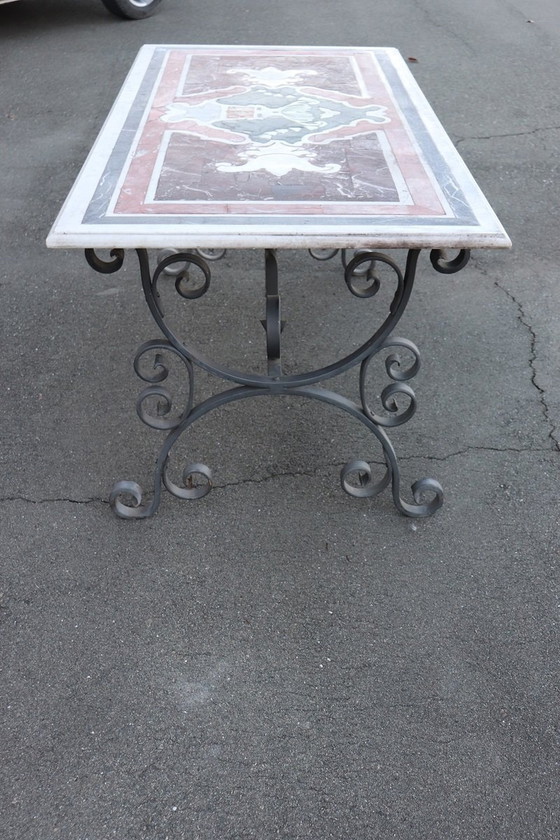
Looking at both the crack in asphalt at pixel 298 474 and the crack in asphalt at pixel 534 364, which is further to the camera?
the crack in asphalt at pixel 534 364

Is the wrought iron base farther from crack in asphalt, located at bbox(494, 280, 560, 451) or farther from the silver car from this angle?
the silver car

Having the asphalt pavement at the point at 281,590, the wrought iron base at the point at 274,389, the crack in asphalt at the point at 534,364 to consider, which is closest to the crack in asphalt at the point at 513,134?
the asphalt pavement at the point at 281,590

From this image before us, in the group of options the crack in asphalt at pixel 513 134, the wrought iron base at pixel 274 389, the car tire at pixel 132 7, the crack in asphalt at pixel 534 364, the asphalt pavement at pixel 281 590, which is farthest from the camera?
the car tire at pixel 132 7

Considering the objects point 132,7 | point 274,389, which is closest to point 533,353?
point 274,389

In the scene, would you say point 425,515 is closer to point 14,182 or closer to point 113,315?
point 113,315

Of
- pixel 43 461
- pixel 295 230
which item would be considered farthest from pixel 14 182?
pixel 295 230

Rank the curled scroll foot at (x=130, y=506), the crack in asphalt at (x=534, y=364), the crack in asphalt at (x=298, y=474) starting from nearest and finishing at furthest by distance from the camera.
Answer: the curled scroll foot at (x=130, y=506)
the crack in asphalt at (x=298, y=474)
the crack in asphalt at (x=534, y=364)

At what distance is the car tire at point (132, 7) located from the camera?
207 inches

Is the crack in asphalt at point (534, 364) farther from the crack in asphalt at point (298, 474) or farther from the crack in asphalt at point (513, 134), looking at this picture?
the crack in asphalt at point (513, 134)

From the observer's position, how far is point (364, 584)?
188 centimetres

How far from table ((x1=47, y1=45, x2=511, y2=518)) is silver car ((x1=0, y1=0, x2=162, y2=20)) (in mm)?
3440

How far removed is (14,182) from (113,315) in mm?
1266

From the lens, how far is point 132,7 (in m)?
5.31

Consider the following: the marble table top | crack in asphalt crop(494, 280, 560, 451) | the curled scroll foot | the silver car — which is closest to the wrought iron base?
the curled scroll foot
